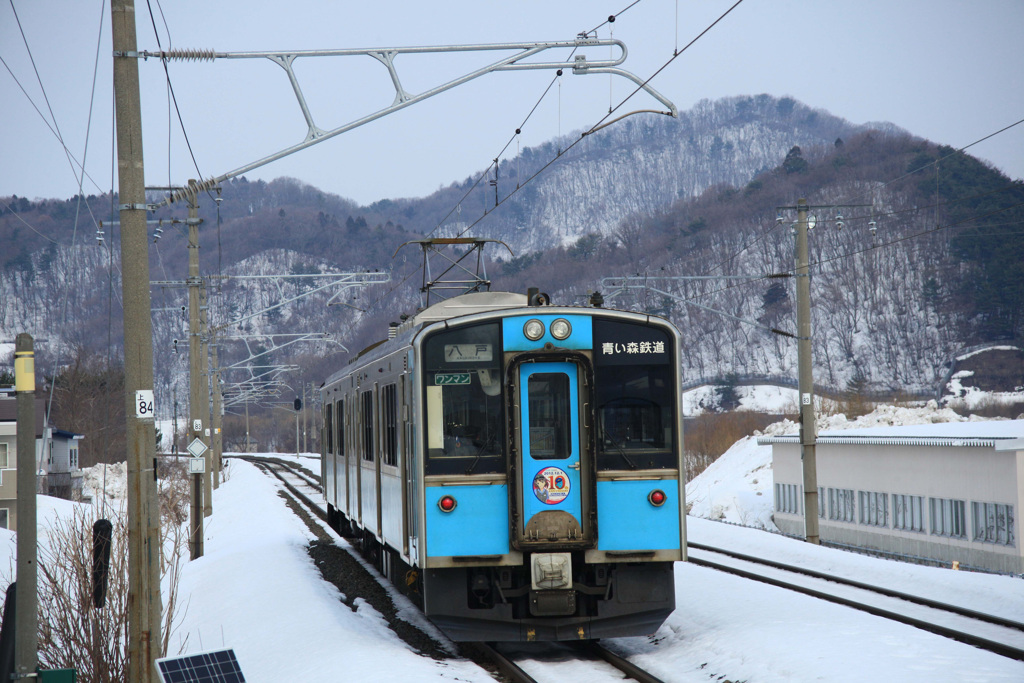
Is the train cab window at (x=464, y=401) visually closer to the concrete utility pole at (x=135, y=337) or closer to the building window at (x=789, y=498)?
the concrete utility pole at (x=135, y=337)

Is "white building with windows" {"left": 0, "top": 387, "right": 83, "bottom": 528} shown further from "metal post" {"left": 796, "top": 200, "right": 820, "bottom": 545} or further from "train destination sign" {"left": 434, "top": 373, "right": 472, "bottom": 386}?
"train destination sign" {"left": 434, "top": 373, "right": 472, "bottom": 386}

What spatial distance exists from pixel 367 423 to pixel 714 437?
139 feet

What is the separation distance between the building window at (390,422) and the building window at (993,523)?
16108mm

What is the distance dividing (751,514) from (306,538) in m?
18.8

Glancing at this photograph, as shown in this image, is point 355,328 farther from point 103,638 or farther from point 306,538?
point 103,638

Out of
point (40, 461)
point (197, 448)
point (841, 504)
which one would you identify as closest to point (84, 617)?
point (197, 448)

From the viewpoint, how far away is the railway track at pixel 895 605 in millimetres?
9087

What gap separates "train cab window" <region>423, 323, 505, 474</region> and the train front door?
0.76ft

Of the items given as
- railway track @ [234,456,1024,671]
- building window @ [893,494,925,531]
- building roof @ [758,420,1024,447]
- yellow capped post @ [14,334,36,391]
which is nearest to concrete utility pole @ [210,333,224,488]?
building roof @ [758,420,1024,447]

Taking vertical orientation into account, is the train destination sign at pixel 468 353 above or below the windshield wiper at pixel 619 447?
above

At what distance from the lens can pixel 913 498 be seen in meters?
25.5

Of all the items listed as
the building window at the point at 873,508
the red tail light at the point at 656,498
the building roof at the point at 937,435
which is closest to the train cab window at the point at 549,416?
the red tail light at the point at 656,498

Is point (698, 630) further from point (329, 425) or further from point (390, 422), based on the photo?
point (329, 425)

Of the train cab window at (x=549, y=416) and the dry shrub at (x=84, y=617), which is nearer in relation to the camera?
the dry shrub at (x=84, y=617)
